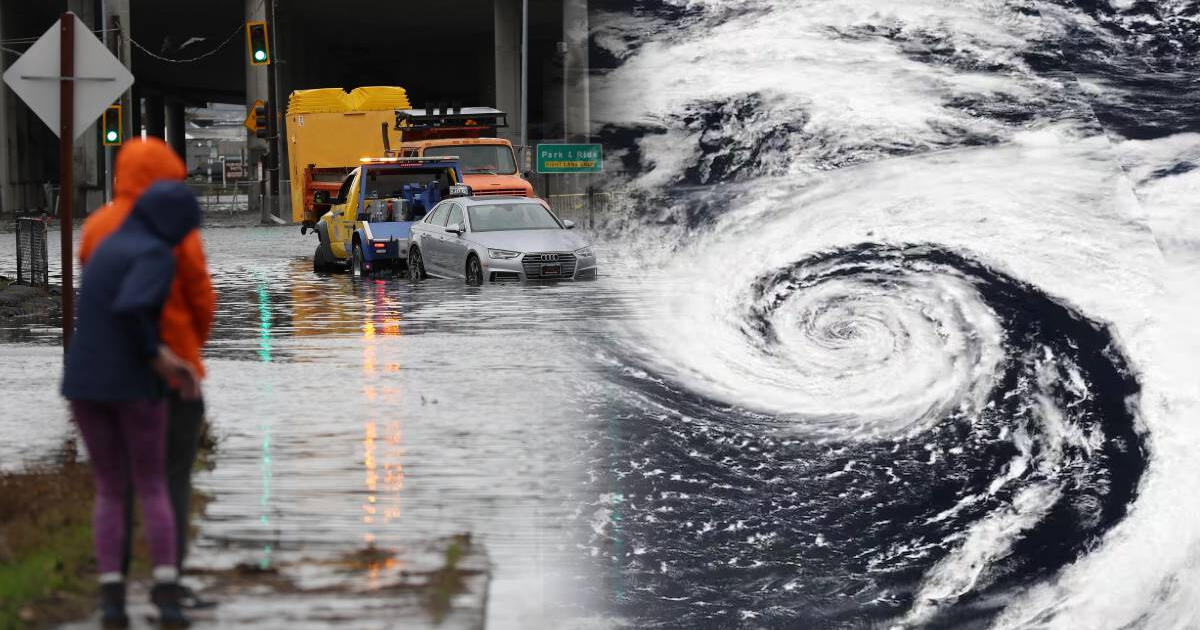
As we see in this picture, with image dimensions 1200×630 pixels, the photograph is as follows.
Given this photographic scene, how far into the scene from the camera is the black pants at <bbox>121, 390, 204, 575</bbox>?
19.0 ft

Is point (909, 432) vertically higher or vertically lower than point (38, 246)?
lower

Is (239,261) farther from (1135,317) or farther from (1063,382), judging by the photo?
(1135,317)

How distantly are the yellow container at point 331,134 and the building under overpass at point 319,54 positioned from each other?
11.6 metres

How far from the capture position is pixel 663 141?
229 feet

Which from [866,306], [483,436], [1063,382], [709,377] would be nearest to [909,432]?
[709,377]

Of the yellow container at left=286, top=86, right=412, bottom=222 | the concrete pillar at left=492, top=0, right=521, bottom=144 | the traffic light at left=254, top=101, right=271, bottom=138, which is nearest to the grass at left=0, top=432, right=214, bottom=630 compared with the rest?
the yellow container at left=286, top=86, right=412, bottom=222

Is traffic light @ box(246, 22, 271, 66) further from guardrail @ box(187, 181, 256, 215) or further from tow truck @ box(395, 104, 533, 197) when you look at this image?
guardrail @ box(187, 181, 256, 215)

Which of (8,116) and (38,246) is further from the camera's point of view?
(8,116)

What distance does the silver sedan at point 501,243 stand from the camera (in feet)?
80.6

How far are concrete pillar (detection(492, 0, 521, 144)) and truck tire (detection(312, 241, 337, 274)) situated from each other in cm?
2861

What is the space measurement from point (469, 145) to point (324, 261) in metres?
4.42

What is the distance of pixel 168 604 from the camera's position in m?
5.73

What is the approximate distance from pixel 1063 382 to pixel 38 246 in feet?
89.3

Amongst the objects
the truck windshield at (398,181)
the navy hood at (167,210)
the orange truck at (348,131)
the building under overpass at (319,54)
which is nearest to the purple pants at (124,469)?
the navy hood at (167,210)
